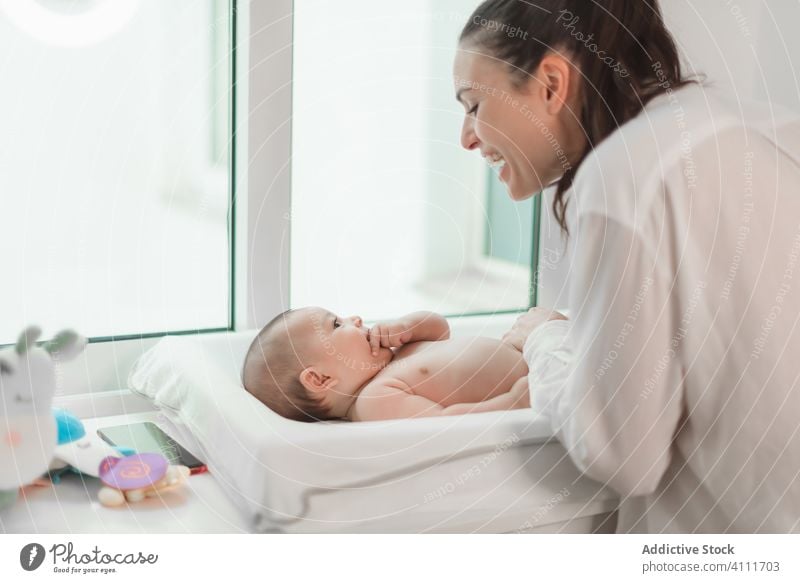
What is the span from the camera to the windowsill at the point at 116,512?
583mm

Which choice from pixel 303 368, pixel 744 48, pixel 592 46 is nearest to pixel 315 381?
pixel 303 368

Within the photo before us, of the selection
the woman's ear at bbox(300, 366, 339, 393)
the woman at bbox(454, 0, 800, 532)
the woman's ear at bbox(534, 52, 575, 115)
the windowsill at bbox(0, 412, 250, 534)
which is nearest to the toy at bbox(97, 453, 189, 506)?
the windowsill at bbox(0, 412, 250, 534)

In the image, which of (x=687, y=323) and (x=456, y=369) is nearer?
(x=687, y=323)

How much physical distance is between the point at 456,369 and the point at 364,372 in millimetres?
75

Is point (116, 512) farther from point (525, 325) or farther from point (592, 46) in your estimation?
point (592, 46)

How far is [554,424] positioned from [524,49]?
261 mm

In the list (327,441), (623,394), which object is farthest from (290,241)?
(623,394)

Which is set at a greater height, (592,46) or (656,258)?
(592,46)

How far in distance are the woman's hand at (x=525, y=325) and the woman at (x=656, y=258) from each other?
7 centimetres

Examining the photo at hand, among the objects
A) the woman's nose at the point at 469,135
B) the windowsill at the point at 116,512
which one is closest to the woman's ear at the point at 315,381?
the windowsill at the point at 116,512

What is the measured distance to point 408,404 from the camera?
67 cm

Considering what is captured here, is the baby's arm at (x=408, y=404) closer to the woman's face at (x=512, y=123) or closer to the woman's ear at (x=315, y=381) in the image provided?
the woman's ear at (x=315, y=381)

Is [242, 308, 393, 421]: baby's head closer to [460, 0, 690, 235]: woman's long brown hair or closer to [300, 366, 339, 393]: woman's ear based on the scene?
[300, 366, 339, 393]: woman's ear
